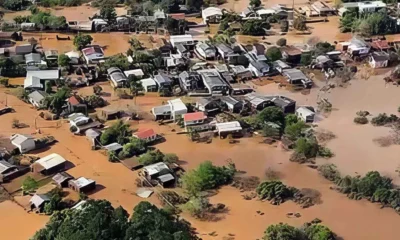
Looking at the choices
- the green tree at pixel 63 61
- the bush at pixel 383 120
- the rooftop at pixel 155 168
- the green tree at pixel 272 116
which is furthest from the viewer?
the green tree at pixel 63 61

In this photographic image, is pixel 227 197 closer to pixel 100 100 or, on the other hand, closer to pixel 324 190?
pixel 324 190

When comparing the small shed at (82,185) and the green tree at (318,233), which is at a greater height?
the small shed at (82,185)

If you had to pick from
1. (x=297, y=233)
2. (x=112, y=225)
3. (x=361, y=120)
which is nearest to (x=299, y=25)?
(x=361, y=120)

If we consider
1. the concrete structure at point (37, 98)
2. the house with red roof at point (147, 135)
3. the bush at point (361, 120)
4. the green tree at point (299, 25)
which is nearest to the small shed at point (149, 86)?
the house with red roof at point (147, 135)

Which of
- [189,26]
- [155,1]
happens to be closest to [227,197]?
[189,26]

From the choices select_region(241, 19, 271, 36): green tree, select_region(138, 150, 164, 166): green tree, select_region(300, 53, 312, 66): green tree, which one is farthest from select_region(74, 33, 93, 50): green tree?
select_region(138, 150, 164, 166): green tree

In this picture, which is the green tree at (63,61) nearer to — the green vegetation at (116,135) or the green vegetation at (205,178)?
the green vegetation at (116,135)

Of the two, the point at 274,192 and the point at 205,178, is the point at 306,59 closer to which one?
the point at 274,192
